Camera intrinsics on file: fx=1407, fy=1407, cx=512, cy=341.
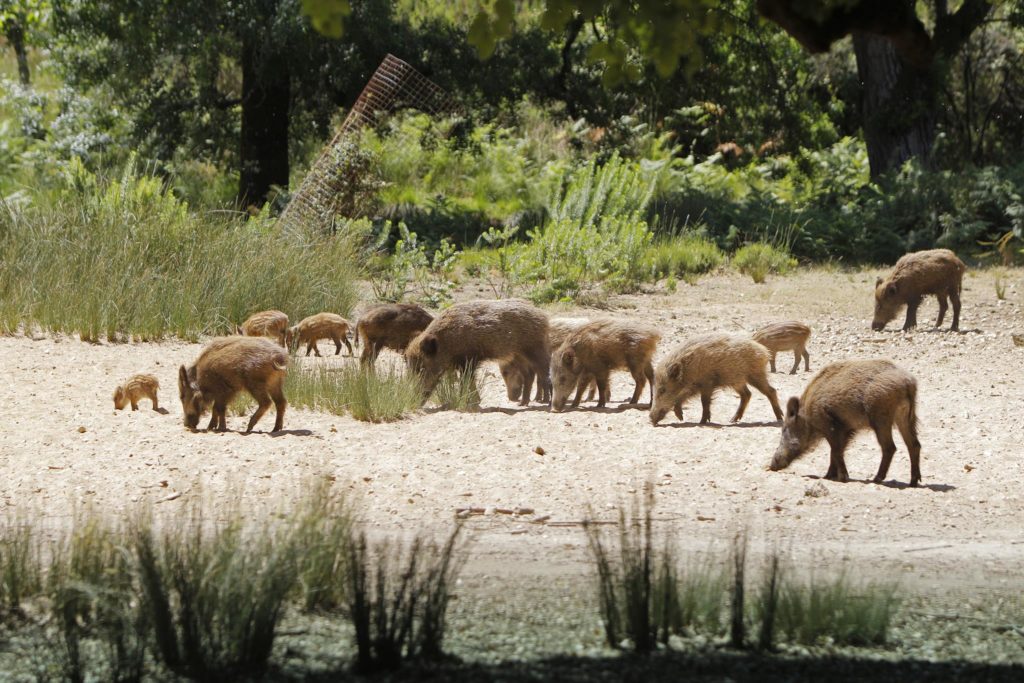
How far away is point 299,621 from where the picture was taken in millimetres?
5773

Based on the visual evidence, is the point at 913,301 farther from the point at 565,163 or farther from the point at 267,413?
the point at 565,163

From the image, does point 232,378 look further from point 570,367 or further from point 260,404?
point 570,367

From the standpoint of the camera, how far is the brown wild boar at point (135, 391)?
407 inches

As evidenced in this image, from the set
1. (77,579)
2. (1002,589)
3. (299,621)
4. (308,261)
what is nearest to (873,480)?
(1002,589)

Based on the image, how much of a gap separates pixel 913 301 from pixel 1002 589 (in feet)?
29.1

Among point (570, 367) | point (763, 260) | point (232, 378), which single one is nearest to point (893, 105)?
point (763, 260)

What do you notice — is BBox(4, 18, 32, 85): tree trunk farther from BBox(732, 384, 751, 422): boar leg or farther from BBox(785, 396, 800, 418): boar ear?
BBox(785, 396, 800, 418): boar ear

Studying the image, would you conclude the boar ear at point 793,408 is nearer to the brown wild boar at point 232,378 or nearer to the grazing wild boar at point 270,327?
the brown wild boar at point 232,378

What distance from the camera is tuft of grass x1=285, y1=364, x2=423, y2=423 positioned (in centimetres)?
1027

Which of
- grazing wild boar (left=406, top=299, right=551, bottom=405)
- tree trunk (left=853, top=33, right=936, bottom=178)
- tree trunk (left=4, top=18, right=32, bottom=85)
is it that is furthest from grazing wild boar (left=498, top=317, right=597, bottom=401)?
tree trunk (left=4, top=18, right=32, bottom=85)

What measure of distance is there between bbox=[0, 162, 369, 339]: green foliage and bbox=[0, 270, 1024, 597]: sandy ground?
1.41m

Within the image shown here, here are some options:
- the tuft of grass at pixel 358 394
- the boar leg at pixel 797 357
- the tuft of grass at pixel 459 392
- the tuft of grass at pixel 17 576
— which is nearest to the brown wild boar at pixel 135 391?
the tuft of grass at pixel 358 394

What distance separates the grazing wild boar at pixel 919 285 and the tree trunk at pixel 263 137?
9.99m

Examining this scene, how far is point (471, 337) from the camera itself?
37.0 ft
